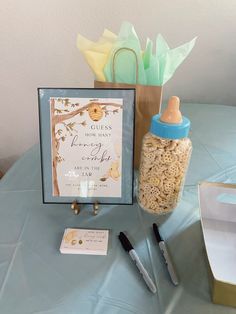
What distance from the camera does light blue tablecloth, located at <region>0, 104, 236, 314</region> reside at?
46 centimetres

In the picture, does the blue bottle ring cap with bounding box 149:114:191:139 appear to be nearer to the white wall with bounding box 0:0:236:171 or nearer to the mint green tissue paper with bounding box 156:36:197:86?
the mint green tissue paper with bounding box 156:36:197:86

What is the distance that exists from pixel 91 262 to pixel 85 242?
0.05m

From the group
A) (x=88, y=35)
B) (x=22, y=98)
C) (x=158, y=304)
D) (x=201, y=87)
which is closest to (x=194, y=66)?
(x=201, y=87)

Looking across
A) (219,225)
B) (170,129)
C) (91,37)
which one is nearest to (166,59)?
(170,129)

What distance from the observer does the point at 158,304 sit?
0.46 meters

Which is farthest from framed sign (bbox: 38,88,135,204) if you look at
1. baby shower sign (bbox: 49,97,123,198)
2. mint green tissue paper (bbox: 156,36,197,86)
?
mint green tissue paper (bbox: 156,36,197,86)

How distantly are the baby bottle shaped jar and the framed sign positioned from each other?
3 cm

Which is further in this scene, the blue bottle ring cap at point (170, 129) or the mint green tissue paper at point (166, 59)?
the mint green tissue paper at point (166, 59)

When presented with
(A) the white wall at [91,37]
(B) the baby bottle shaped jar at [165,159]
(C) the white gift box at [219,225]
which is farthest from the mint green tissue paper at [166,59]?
(A) the white wall at [91,37]

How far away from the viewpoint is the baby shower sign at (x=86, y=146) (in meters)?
0.61

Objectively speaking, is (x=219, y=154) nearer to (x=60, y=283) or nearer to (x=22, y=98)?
(x=60, y=283)

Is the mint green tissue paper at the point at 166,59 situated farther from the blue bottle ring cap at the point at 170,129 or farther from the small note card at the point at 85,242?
the small note card at the point at 85,242

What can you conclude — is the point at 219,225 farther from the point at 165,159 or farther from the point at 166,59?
the point at 166,59

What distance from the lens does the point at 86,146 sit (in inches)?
24.8
